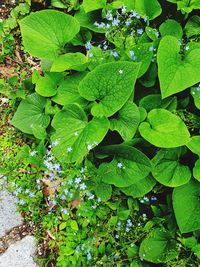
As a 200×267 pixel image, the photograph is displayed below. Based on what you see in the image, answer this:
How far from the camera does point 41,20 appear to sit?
2939 mm

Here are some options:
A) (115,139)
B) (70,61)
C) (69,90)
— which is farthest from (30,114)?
(115,139)

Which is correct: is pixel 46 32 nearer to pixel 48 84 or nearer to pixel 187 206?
pixel 48 84

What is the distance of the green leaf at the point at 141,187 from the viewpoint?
2726mm

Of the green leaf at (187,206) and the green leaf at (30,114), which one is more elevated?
the green leaf at (30,114)

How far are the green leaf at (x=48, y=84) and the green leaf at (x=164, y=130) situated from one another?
77 centimetres

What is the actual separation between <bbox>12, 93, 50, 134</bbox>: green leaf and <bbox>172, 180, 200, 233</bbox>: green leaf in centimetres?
113

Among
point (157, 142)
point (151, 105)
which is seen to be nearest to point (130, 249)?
point (157, 142)

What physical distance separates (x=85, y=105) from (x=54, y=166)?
1.74 ft

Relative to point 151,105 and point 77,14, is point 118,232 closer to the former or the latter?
point 151,105

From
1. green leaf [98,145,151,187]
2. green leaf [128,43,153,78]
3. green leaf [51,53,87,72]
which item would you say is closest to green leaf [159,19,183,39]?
green leaf [128,43,153,78]

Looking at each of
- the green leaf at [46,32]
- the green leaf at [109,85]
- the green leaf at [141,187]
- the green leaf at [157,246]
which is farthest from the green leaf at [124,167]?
the green leaf at [46,32]

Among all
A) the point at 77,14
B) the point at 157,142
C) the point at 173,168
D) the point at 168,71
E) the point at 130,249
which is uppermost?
the point at 77,14

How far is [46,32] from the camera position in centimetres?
297

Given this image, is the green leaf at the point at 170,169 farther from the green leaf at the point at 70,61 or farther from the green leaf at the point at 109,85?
the green leaf at the point at 70,61
